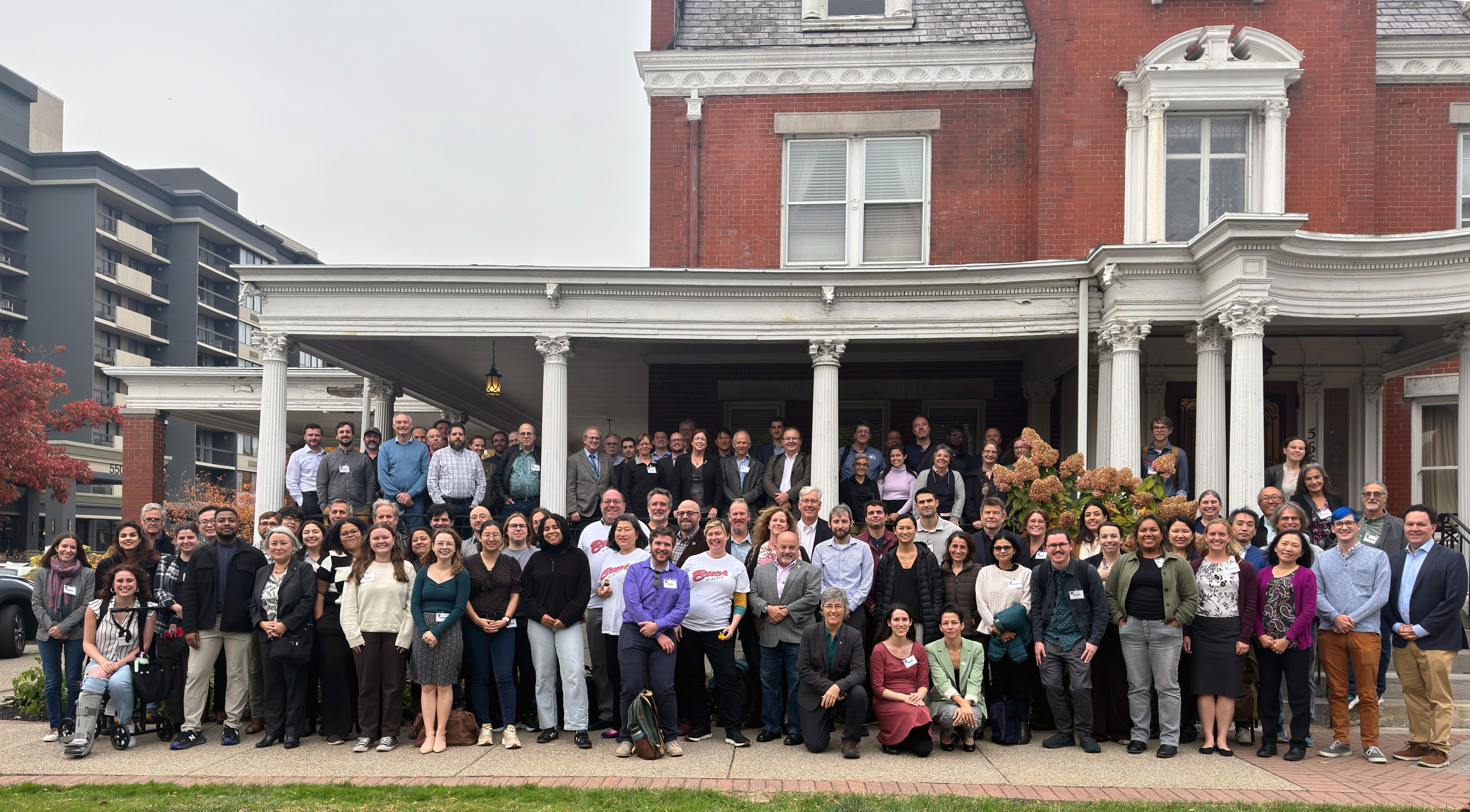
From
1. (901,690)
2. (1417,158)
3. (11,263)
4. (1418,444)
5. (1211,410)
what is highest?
(11,263)

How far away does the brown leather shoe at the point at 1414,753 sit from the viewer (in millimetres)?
7676

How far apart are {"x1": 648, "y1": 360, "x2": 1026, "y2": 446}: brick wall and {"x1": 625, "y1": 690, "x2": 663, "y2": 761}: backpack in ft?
26.9

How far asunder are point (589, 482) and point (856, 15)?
339 inches

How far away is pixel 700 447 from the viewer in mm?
11477

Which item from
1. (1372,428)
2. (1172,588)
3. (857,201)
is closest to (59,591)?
(1172,588)

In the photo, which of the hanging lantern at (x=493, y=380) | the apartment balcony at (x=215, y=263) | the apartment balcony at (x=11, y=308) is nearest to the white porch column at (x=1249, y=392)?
the hanging lantern at (x=493, y=380)

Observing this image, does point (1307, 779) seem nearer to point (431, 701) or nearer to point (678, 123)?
point (431, 701)

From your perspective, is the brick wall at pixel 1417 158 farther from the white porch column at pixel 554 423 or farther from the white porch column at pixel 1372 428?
the white porch column at pixel 554 423

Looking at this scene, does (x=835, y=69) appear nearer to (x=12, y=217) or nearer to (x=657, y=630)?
(x=657, y=630)

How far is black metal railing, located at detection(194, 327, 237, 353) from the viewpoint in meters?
67.7

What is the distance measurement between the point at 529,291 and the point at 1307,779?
9008mm

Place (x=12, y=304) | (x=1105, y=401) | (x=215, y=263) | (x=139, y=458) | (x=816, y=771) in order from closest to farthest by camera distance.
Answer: (x=816, y=771)
(x=1105, y=401)
(x=139, y=458)
(x=12, y=304)
(x=215, y=263)

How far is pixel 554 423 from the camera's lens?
12250 millimetres

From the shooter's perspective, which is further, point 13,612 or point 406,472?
point 13,612
